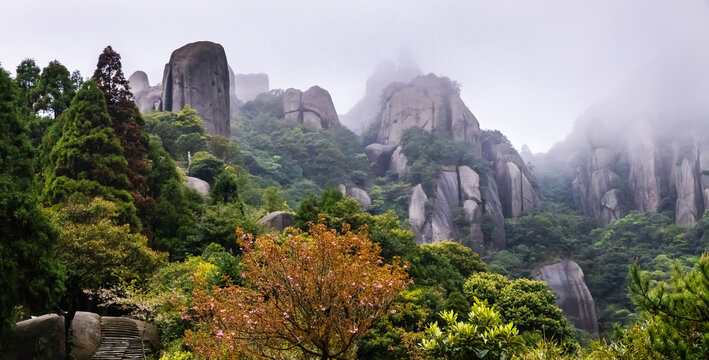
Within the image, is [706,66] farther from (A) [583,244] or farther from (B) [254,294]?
(B) [254,294]

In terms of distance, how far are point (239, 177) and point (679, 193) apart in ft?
126

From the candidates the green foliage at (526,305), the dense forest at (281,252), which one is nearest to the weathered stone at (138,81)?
the dense forest at (281,252)

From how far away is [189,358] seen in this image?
9.50 m

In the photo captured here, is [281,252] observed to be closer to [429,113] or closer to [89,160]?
[89,160]

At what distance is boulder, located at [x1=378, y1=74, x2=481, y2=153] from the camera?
4953 cm

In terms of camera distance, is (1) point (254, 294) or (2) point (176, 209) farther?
(2) point (176, 209)

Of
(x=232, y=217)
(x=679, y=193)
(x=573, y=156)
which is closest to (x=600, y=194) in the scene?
(x=679, y=193)

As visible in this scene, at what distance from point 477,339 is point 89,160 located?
1454 cm

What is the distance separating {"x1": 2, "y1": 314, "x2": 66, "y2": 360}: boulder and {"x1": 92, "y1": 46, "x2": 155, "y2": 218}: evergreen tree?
6710 mm

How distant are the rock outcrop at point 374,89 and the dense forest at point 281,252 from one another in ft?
91.8

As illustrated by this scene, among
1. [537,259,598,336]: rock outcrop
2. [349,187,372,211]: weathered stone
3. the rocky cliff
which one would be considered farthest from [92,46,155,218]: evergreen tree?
the rocky cliff

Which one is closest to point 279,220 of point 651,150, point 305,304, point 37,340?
point 37,340

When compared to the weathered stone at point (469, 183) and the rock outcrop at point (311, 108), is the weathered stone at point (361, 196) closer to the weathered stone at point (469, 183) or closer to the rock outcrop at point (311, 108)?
the weathered stone at point (469, 183)

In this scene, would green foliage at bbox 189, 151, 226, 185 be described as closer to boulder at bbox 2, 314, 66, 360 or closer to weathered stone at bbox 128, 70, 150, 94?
boulder at bbox 2, 314, 66, 360
